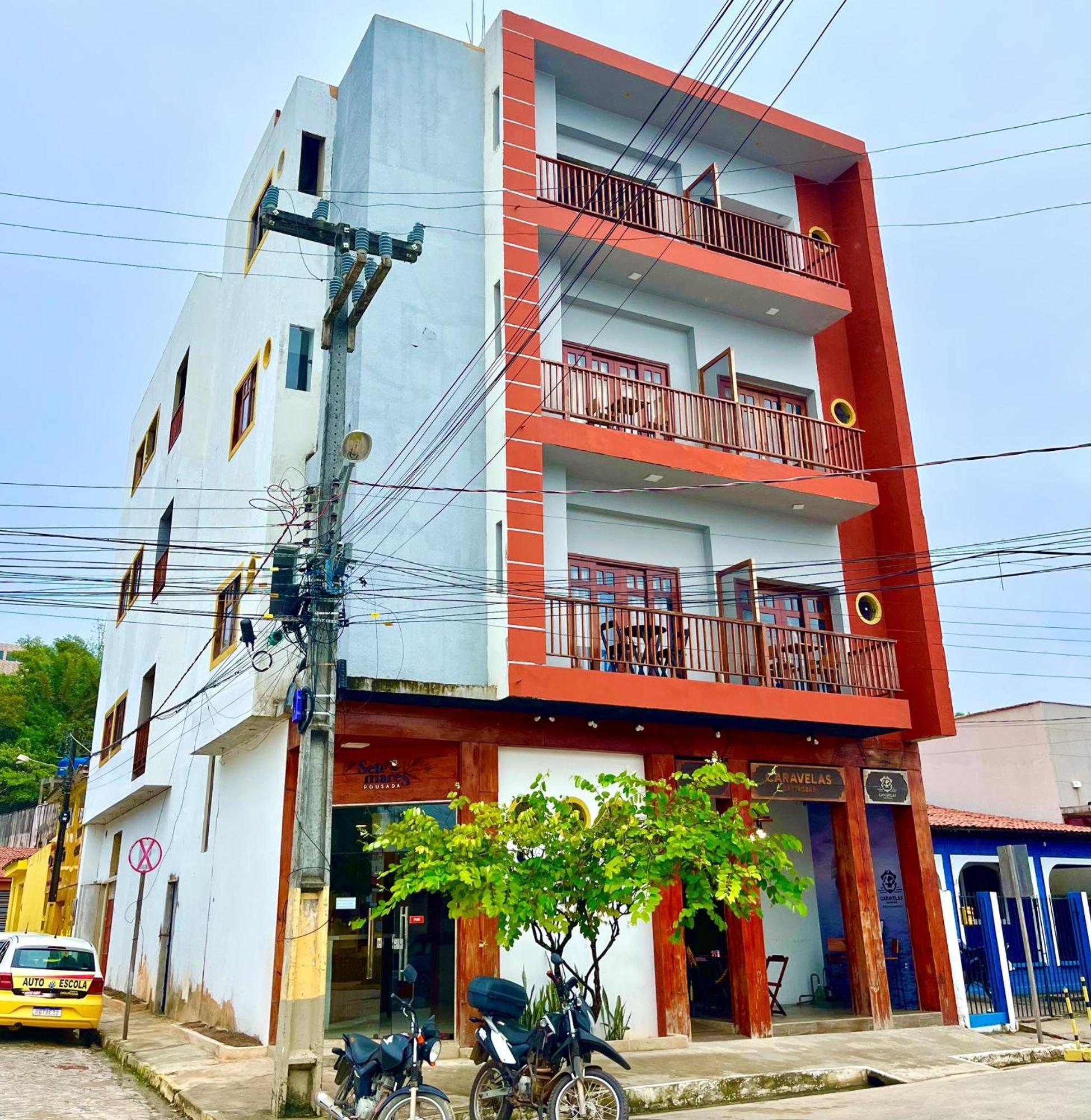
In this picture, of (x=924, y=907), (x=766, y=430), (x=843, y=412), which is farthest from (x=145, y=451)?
(x=924, y=907)

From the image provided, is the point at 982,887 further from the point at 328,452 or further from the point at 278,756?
the point at 328,452

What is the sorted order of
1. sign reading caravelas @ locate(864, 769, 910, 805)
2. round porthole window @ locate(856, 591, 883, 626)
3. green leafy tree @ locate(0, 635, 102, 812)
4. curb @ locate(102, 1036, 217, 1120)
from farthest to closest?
green leafy tree @ locate(0, 635, 102, 812), round porthole window @ locate(856, 591, 883, 626), sign reading caravelas @ locate(864, 769, 910, 805), curb @ locate(102, 1036, 217, 1120)

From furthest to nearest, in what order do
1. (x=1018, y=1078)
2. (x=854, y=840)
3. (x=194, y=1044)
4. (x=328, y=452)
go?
(x=854, y=840) → (x=194, y=1044) → (x=1018, y=1078) → (x=328, y=452)

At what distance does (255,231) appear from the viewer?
1928 cm

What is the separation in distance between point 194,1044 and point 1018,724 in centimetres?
2208

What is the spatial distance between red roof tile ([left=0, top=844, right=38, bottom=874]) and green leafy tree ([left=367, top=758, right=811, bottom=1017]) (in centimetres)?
3881

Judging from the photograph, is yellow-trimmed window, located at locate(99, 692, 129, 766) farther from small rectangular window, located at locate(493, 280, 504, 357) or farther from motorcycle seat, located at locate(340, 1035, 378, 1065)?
motorcycle seat, located at locate(340, 1035, 378, 1065)

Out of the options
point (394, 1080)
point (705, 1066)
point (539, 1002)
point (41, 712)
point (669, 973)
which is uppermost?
point (41, 712)

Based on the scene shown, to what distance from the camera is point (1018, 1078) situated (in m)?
12.4

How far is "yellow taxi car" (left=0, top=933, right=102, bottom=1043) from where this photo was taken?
14500 millimetres

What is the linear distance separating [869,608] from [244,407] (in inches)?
454

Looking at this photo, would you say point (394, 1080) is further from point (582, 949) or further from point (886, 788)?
point (886, 788)

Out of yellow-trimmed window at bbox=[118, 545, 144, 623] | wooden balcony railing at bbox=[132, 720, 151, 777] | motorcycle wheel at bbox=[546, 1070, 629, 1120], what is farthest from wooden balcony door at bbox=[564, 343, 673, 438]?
yellow-trimmed window at bbox=[118, 545, 144, 623]

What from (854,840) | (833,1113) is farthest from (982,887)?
(833,1113)
